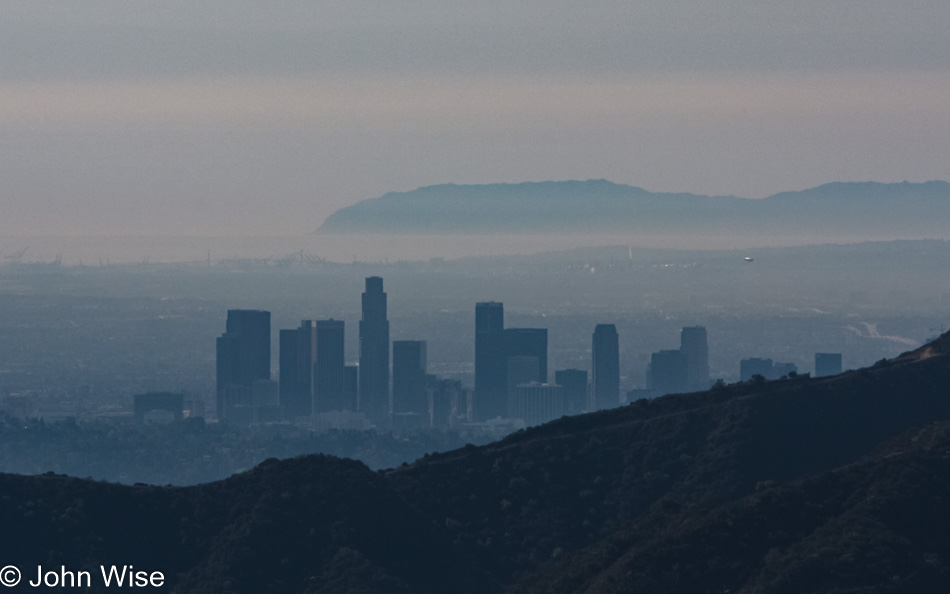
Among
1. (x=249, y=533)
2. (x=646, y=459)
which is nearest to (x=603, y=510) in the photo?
(x=646, y=459)

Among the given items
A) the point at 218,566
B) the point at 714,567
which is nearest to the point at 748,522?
the point at 714,567

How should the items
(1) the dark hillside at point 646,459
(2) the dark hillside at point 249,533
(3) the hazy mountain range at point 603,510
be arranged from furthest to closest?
(1) the dark hillside at point 646,459
(2) the dark hillside at point 249,533
(3) the hazy mountain range at point 603,510

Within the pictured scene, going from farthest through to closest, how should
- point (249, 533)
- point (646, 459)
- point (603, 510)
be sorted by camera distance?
point (646, 459) → point (603, 510) → point (249, 533)

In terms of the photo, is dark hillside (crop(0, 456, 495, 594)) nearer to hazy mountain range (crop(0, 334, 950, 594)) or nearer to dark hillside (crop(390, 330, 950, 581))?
hazy mountain range (crop(0, 334, 950, 594))

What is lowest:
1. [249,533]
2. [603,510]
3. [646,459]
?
[603,510]

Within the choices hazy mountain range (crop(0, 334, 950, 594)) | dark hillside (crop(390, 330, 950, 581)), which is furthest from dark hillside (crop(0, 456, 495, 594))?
dark hillside (crop(390, 330, 950, 581))

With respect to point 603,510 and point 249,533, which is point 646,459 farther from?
point 249,533

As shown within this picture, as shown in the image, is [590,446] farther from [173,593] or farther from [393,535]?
[173,593]

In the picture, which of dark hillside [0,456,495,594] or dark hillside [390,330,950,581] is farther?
dark hillside [390,330,950,581]

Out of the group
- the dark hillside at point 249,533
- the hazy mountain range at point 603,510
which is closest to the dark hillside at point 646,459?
the hazy mountain range at point 603,510

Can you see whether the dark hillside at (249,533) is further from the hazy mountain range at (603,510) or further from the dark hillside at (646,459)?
the dark hillside at (646,459)
